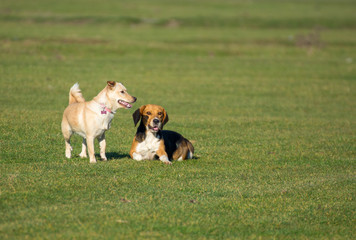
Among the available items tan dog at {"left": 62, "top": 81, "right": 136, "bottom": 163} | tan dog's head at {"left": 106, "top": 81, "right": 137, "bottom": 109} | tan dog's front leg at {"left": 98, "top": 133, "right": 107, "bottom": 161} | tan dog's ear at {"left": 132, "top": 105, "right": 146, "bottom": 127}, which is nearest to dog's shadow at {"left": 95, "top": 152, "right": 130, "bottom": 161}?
tan dog's front leg at {"left": 98, "top": 133, "right": 107, "bottom": 161}

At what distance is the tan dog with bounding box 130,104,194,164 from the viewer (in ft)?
44.3

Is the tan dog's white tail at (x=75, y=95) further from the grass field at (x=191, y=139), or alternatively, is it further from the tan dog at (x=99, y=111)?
the grass field at (x=191, y=139)

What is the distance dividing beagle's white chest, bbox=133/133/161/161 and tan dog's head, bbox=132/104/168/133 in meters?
0.23

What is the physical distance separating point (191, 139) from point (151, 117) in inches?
188

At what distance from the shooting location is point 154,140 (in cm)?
1387

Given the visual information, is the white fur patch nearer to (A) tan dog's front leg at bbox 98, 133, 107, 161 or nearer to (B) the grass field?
(B) the grass field

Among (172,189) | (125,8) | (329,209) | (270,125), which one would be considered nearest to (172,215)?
(172,189)

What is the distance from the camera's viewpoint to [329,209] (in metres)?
11.1

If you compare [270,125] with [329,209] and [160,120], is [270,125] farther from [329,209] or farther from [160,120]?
[329,209]

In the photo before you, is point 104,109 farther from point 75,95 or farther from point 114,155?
point 114,155

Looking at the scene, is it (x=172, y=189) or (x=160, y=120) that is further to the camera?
(x=160, y=120)

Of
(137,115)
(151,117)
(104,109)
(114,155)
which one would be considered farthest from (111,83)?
(114,155)

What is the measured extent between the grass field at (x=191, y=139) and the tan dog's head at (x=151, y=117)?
92 centimetres

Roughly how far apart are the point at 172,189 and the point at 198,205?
1078 mm
